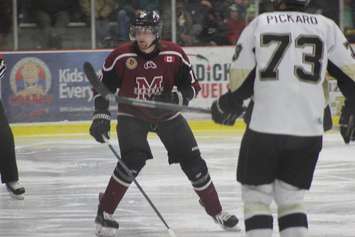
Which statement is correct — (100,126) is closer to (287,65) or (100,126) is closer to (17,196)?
(287,65)

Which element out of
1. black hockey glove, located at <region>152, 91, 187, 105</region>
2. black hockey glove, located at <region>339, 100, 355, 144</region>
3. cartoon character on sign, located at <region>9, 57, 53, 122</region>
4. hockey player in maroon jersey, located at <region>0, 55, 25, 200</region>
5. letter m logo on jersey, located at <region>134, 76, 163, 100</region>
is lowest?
cartoon character on sign, located at <region>9, 57, 53, 122</region>

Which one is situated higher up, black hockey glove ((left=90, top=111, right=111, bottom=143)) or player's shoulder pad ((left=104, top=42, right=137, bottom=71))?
player's shoulder pad ((left=104, top=42, right=137, bottom=71))

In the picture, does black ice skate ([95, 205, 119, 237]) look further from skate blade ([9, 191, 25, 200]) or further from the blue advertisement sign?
the blue advertisement sign

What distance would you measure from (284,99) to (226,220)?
5.56ft

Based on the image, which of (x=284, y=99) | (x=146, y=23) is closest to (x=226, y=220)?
(x=146, y=23)

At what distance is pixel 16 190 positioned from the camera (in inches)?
277

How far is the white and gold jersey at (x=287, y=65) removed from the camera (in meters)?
4.13

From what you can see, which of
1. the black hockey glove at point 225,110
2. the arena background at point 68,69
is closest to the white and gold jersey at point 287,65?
the black hockey glove at point 225,110

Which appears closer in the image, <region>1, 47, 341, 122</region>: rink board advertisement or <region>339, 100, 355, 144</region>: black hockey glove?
<region>339, 100, 355, 144</region>: black hockey glove

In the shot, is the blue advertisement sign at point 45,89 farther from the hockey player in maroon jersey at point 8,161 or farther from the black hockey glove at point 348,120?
the black hockey glove at point 348,120

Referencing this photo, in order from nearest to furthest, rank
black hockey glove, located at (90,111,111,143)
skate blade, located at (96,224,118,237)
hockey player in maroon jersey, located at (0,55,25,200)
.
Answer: black hockey glove, located at (90,111,111,143), skate blade, located at (96,224,118,237), hockey player in maroon jersey, located at (0,55,25,200)

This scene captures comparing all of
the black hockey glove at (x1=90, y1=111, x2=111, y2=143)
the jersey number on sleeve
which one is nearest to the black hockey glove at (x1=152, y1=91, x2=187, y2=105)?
the black hockey glove at (x1=90, y1=111, x2=111, y2=143)

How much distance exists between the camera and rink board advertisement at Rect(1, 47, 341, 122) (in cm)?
1121

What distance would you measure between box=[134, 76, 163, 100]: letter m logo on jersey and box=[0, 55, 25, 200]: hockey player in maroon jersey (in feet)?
5.55
